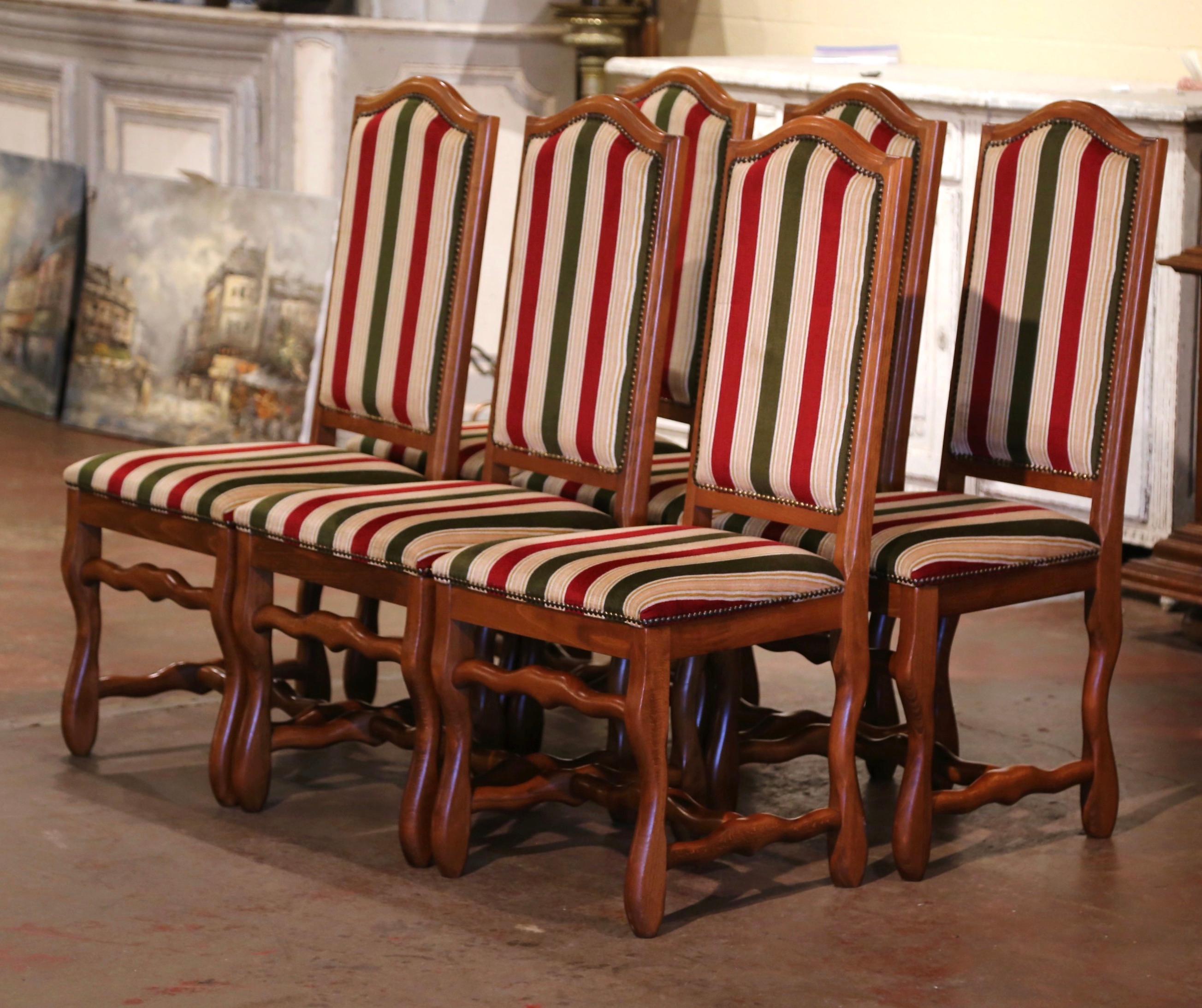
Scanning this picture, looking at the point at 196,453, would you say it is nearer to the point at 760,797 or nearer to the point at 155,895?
the point at 155,895

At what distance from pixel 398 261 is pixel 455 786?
110cm

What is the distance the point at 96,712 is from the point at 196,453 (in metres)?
0.50

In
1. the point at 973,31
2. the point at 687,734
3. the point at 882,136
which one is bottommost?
the point at 687,734

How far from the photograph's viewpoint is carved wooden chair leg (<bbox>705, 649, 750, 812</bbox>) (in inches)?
128

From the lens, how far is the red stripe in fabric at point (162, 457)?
344 centimetres

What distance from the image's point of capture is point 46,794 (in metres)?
3.39

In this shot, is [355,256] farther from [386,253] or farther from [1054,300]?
[1054,300]

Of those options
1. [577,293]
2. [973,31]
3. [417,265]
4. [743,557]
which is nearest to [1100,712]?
[743,557]

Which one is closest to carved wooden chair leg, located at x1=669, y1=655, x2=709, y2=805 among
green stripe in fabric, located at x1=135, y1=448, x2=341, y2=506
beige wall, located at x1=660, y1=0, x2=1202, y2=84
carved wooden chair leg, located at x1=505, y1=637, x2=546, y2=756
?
carved wooden chair leg, located at x1=505, y1=637, x2=546, y2=756

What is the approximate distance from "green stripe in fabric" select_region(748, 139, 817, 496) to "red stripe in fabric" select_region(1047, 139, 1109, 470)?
533mm

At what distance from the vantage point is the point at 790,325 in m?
3.04

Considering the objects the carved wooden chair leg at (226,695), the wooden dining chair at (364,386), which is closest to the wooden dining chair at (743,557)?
the carved wooden chair leg at (226,695)

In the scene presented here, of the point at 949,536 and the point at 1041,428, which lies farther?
the point at 1041,428

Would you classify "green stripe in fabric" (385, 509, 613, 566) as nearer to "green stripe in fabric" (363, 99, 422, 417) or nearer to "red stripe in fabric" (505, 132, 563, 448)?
"red stripe in fabric" (505, 132, 563, 448)
